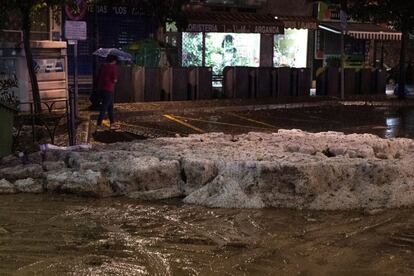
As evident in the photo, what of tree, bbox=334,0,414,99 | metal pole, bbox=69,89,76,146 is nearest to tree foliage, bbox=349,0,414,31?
tree, bbox=334,0,414,99

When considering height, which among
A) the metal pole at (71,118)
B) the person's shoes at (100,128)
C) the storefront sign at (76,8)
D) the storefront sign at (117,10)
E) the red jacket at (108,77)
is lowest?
the person's shoes at (100,128)

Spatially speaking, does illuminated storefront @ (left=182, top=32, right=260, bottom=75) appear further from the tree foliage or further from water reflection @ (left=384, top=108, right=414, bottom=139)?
water reflection @ (left=384, top=108, right=414, bottom=139)

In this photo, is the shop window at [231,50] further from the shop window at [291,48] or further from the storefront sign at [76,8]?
the storefront sign at [76,8]

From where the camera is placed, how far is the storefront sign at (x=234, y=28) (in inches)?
926

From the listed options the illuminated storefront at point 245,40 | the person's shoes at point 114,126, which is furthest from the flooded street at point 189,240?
the illuminated storefront at point 245,40

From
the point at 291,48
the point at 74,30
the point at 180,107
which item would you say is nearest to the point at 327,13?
the point at 291,48

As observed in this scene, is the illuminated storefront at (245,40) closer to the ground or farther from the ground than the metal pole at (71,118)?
farther from the ground

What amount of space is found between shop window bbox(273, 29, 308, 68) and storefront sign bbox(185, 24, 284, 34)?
2396 millimetres

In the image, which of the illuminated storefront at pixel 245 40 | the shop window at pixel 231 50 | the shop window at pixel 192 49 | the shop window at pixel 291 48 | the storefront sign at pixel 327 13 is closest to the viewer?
the illuminated storefront at pixel 245 40

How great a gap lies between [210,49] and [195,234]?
20250 millimetres

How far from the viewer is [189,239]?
628 centimetres

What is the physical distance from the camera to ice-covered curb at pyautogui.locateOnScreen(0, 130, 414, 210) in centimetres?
762

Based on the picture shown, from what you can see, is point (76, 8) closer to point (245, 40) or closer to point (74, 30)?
point (74, 30)

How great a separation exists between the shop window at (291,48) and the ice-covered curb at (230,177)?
1979 centimetres
